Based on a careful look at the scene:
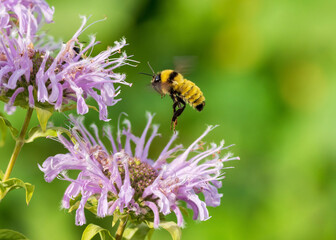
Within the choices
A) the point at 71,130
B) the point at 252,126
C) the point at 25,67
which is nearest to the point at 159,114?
the point at 252,126

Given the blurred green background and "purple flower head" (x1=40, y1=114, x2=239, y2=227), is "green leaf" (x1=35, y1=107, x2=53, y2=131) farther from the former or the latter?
Answer: the blurred green background

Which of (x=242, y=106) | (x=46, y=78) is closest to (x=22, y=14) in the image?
(x=46, y=78)

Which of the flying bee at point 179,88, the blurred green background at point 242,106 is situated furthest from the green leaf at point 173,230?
the blurred green background at point 242,106

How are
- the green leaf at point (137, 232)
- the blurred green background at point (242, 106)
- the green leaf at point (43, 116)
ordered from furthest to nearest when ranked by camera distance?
the blurred green background at point (242, 106) → the green leaf at point (137, 232) → the green leaf at point (43, 116)

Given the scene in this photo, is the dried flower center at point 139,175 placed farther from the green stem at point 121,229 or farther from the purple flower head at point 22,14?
the purple flower head at point 22,14

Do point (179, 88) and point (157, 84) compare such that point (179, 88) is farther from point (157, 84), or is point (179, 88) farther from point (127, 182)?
point (127, 182)

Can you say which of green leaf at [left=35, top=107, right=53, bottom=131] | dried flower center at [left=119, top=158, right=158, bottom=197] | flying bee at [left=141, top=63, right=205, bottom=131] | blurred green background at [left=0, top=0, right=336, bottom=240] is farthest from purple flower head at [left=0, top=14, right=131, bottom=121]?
blurred green background at [left=0, top=0, right=336, bottom=240]
